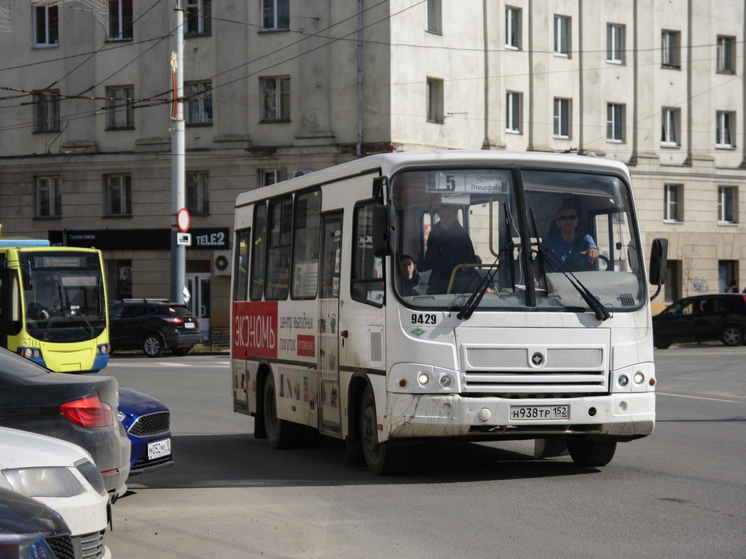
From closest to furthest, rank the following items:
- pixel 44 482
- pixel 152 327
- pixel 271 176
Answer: pixel 44 482 < pixel 152 327 < pixel 271 176

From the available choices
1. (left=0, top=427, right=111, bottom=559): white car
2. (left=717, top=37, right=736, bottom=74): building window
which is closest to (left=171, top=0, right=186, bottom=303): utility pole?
(left=0, top=427, right=111, bottom=559): white car

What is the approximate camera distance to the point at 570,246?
9.51m

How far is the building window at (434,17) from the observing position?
36906 mm

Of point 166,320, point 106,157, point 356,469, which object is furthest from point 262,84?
point 356,469

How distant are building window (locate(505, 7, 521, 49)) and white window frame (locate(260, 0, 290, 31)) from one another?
826 cm

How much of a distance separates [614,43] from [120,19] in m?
18.9

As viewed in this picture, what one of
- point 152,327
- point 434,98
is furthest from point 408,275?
point 434,98

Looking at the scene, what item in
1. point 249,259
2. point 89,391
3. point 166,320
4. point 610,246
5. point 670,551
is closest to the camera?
point 670,551

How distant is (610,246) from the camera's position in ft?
31.6

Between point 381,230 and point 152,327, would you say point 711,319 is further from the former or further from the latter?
point 381,230

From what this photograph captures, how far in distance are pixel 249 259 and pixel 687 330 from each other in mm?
23331

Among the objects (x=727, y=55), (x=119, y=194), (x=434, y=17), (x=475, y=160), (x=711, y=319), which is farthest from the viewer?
(x=727, y=55)

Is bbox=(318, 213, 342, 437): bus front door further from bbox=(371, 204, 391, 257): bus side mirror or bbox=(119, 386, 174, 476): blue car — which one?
bbox=(119, 386, 174, 476): blue car

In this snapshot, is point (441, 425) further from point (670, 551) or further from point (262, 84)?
point (262, 84)
